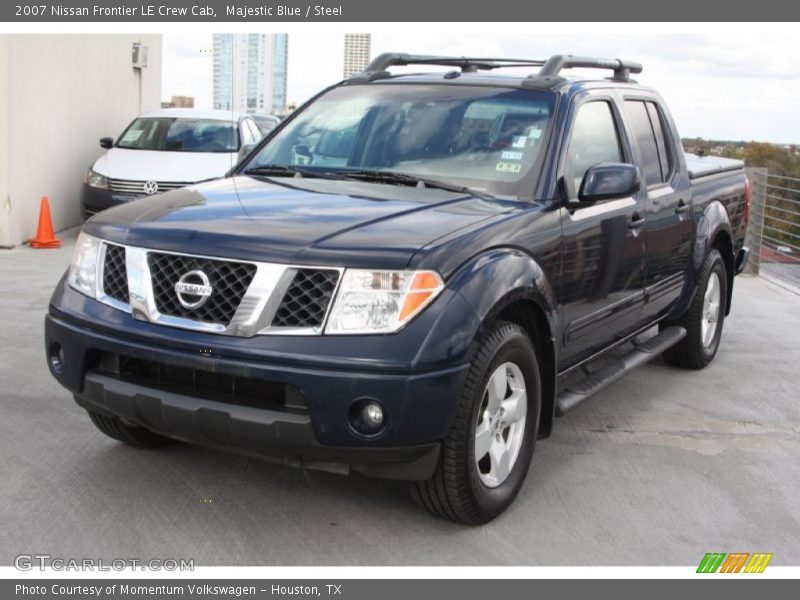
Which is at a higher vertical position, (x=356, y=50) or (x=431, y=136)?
(x=356, y=50)

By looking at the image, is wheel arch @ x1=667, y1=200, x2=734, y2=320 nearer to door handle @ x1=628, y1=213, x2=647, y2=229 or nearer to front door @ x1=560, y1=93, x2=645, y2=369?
front door @ x1=560, y1=93, x2=645, y2=369

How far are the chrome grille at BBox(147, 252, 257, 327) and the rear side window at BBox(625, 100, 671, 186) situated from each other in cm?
290

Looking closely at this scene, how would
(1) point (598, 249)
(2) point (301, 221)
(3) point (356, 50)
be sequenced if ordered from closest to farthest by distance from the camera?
1. (2) point (301, 221)
2. (1) point (598, 249)
3. (3) point (356, 50)

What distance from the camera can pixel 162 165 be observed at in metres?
11.9

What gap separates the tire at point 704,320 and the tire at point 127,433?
11.3 feet

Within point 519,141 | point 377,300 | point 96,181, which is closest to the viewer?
point 377,300

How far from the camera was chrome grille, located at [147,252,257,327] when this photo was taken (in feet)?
11.7

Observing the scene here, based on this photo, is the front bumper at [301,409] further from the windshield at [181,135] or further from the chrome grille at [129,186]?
the windshield at [181,135]

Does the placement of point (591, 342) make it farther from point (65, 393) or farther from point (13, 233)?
point (13, 233)

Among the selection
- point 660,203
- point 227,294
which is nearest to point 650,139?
point 660,203

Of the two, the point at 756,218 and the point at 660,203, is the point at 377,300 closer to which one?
the point at 660,203

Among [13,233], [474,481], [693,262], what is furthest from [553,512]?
[13,233]

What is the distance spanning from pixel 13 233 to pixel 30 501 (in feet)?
25.0

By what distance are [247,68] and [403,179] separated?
20162mm
